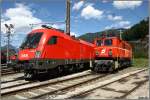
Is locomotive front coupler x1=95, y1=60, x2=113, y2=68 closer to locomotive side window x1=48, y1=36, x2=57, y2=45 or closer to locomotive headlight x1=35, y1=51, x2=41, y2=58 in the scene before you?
locomotive side window x1=48, y1=36, x2=57, y2=45

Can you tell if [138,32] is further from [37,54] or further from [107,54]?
[37,54]

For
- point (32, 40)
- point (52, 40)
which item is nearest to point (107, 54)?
point (52, 40)

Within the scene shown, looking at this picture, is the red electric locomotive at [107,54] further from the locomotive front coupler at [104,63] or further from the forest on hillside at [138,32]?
the forest on hillside at [138,32]

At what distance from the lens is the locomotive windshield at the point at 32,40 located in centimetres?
1689

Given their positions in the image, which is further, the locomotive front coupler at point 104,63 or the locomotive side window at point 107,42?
the locomotive side window at point 107,42

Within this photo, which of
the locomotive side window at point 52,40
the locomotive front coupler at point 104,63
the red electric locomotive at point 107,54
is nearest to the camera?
the locomotive side window at point 52,40

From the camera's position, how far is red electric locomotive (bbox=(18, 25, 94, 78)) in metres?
16.2

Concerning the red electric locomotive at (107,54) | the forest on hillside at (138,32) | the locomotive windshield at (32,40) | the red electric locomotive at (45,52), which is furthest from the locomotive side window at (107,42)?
the forest on hillside at (138,32)

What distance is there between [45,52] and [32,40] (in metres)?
1.34

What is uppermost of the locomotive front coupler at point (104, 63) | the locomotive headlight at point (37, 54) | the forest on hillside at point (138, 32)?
the forest on hillside at point (138, 32)

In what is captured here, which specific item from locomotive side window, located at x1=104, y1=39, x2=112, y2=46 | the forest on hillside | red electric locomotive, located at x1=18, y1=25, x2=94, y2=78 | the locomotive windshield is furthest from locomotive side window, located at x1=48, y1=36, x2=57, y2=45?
the forest on hillside

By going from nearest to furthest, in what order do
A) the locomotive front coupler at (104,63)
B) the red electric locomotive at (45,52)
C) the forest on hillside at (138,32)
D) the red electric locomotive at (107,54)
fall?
the red electric locomotive at (45,52) < the locomotive front coupler at (104,63) < the red electric locomotive at (107,54) < the forest on hillside at (138,32)

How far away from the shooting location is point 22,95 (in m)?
11.7

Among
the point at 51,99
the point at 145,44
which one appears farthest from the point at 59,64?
the point at 145,44
